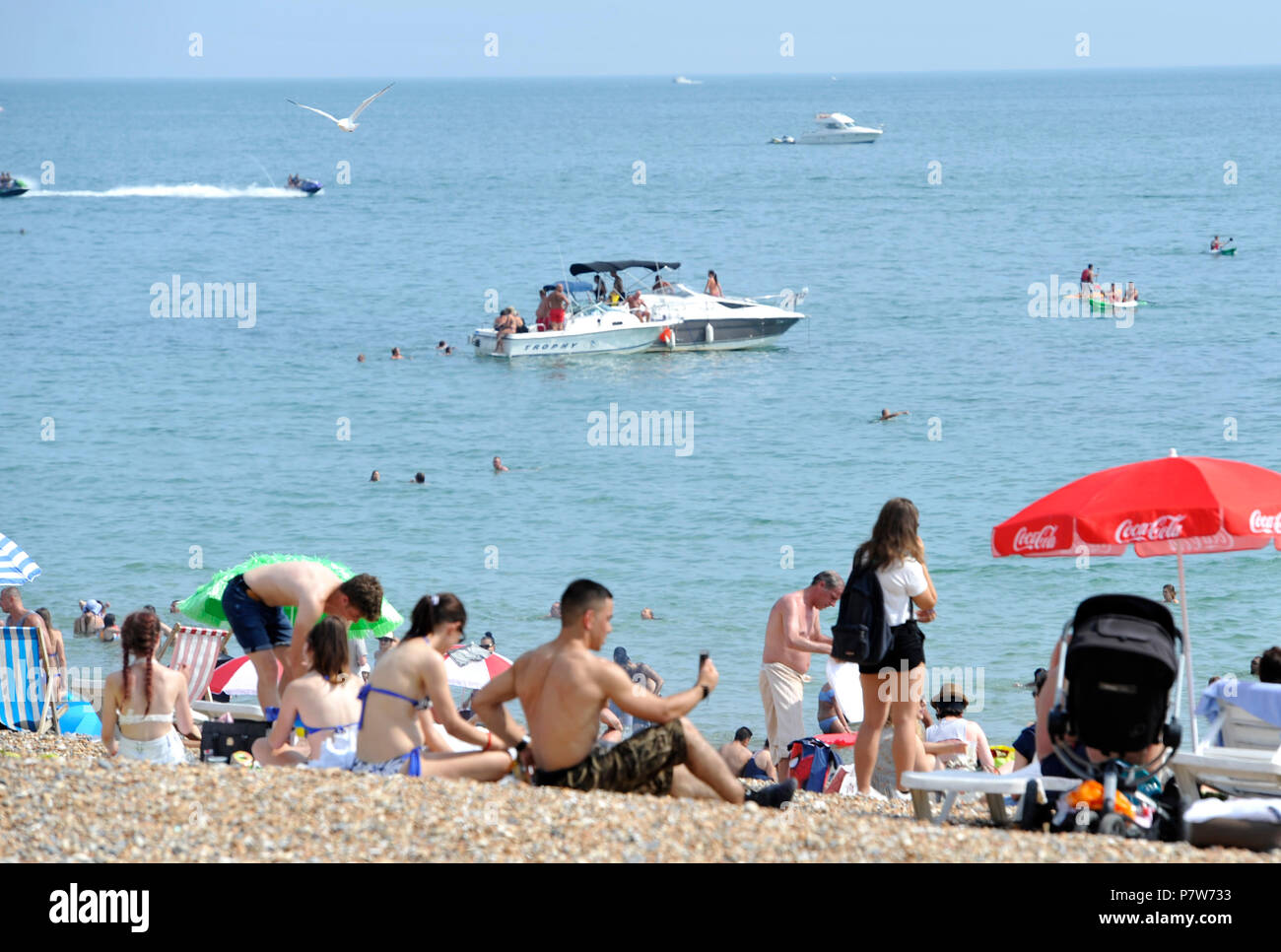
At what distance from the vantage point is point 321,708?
261 inches

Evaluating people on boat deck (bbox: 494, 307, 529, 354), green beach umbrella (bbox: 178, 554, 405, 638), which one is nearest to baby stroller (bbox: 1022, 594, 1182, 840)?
green beach umbrella (bbox: 178, 554, 405, 638)

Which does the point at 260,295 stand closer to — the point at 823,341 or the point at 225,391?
the point at 225,391

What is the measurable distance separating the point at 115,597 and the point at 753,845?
15268 millimetres

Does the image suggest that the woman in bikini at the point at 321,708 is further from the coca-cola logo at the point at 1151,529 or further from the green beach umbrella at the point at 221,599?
the coca-cola logo at the point at 1151,529

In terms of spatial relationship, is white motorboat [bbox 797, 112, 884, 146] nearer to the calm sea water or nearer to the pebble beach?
the calm sea water

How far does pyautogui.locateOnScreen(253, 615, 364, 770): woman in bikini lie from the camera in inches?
261

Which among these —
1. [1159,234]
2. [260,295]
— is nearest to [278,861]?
[260,295]

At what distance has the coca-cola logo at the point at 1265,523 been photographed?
6480 millimetres

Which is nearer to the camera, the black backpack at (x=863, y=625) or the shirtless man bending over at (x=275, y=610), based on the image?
the black backpack at (x=863, y=625)

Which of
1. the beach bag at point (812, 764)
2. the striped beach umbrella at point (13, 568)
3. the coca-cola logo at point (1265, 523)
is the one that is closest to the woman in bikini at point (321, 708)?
the beach bag at point (812, 764)

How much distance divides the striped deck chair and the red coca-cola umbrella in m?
5.62

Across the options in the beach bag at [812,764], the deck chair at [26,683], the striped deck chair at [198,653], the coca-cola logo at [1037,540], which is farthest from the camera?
the striped deck chair at [198,653]

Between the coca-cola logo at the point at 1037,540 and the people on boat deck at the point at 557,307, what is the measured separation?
2684 centimetres
